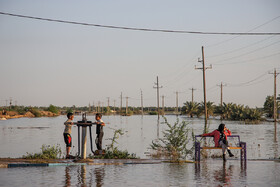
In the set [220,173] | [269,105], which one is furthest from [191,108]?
[220,173]

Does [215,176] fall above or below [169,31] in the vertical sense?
below

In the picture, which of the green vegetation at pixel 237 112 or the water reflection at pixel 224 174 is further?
the green vegetation at pixel 237 112

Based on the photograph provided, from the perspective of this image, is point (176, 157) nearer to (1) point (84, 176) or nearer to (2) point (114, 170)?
(2) point (114, 170)

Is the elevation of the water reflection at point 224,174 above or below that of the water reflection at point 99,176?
below

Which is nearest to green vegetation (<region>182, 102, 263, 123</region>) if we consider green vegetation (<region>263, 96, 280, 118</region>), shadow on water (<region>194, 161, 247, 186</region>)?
green vegetation (<region>263, 96, 280, 118</region>)

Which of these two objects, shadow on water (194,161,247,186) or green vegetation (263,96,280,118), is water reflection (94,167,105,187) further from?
green vegetation (263,96,280,118)

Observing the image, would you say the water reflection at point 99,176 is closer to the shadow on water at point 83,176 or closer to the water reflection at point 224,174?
the shadow on water at point 83,176

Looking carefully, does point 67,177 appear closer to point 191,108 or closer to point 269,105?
point 269,105

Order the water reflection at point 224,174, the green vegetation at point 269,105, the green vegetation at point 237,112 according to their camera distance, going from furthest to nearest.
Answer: the green vegetation at point 269,105 < the green vegetation at point 237,112 < the water reflection at point 224,174

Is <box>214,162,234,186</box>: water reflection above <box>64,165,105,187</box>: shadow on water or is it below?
below

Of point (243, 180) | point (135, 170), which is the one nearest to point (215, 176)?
point (243, 180)

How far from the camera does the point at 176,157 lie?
59.8ft

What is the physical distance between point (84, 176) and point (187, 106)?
128 metres

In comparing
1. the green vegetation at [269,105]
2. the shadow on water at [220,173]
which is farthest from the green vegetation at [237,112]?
the shadow on water at [220,173]
